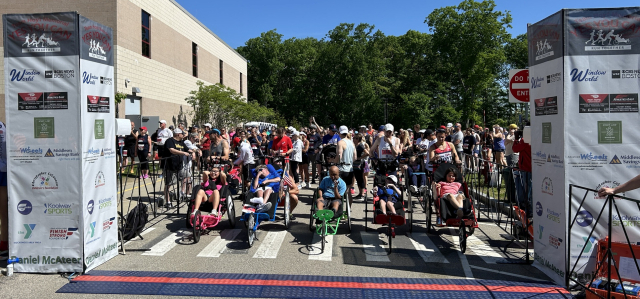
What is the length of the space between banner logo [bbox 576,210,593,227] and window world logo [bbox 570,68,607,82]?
173 centimetres

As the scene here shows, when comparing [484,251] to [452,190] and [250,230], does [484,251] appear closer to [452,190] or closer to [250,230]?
[452,190]

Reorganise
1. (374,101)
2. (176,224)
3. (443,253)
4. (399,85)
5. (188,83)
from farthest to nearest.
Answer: (399,85), (374,101), (188,83), (176,224), (443,253)

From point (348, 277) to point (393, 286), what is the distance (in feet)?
2.17

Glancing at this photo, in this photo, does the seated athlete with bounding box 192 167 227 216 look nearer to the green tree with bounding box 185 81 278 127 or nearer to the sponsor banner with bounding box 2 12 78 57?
the sponsor banner with bounding box 2 12 78 57

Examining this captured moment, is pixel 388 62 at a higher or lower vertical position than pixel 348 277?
higher

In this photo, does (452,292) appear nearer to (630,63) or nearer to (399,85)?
(630,63)

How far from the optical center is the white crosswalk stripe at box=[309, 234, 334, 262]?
6.72 meters

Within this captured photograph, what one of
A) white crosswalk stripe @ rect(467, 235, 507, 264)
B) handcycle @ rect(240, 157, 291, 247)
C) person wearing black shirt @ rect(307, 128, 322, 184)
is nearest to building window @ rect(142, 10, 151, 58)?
person wearing black shirt @ rect(307, 128, 322, 184)

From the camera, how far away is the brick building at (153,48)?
68.7 ft

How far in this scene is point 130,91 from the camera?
22219 millimetres

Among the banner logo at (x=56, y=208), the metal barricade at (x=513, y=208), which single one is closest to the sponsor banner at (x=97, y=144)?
the banner logo at (x=56, y=208)

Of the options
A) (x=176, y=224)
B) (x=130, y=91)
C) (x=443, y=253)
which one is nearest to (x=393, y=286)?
(x=443, y=253)

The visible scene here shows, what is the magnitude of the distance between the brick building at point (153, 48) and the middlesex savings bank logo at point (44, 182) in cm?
1605

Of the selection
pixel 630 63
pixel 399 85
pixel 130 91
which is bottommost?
pixel 630 63
